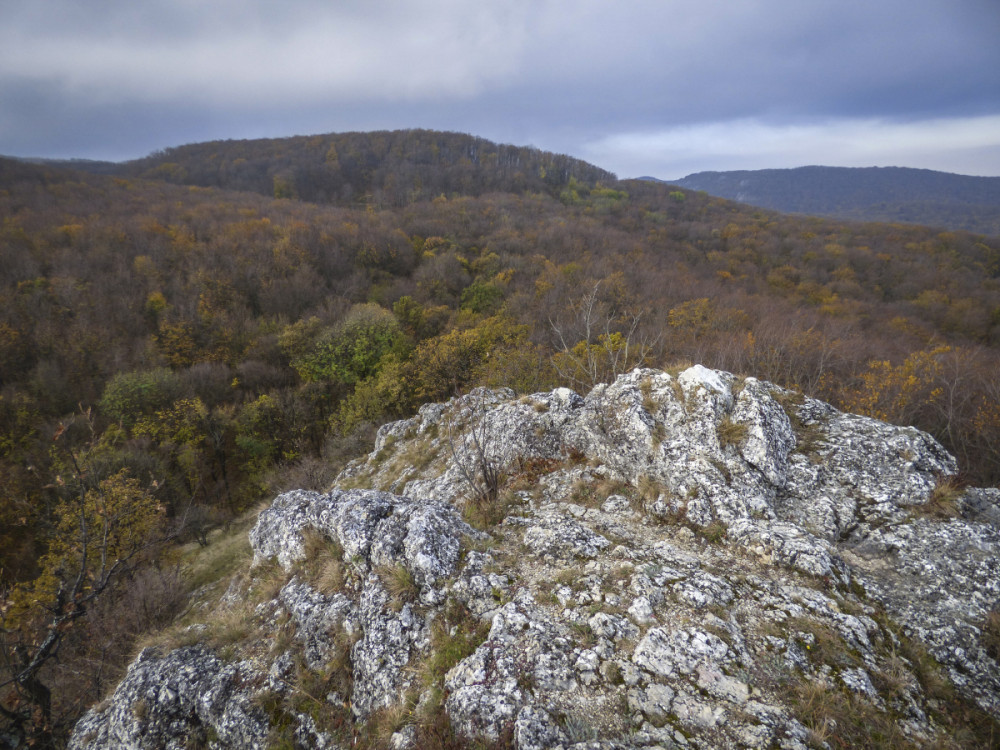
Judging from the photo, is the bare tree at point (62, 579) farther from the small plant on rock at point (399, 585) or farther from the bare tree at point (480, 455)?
the bare tree at point (480, 455)

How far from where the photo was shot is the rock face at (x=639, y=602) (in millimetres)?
4219

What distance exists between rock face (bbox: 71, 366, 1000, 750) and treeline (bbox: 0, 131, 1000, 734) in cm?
257

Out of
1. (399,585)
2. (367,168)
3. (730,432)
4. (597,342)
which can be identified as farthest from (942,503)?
(367,168)

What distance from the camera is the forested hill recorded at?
108 m

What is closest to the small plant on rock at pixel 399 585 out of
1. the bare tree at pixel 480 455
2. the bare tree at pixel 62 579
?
the bare tree at pixel 480 455

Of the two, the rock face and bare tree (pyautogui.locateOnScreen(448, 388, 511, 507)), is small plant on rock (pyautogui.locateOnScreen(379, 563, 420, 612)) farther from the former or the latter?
bare tree (pyautogui.locateOnScreen(448, 388, 511, 507))

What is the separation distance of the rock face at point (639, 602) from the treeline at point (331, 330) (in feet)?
8.44

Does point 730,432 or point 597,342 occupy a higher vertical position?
point 730,432

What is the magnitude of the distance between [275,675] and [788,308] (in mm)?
52480

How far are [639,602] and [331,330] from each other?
3760 cm

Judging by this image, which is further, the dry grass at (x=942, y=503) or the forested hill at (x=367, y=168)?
the forested hill at (x=367, y=168)

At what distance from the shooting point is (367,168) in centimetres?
12094

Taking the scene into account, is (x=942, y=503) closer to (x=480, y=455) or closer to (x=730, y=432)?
(x=730, y=432)

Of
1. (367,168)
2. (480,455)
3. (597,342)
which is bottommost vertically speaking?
(597,342)
